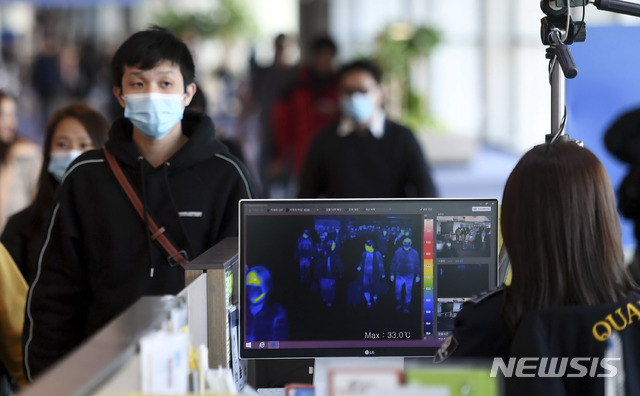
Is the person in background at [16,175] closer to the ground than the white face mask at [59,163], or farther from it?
closer to the ground

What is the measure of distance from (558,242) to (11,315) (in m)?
2.00

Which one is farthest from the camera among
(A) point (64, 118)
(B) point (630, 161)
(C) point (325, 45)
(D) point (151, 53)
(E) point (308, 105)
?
(E) point (308, 105)

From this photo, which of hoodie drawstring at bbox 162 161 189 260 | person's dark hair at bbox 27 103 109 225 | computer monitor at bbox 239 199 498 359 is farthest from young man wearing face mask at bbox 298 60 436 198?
computer monitor at bbox 239 199 498 359

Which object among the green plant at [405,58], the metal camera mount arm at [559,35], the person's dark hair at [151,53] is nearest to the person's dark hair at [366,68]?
the person's dark hair at [151,53]

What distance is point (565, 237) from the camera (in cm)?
178

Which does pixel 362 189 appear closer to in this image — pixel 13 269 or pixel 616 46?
pixel 616 46

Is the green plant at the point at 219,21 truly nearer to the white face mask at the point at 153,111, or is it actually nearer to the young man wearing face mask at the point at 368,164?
the young man wearing face mask at the point at 368,164

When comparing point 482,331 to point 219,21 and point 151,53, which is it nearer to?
point 151,53

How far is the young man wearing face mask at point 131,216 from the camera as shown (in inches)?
110

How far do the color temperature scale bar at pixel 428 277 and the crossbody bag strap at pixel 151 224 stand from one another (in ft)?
2.47

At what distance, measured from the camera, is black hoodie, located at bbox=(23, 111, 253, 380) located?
2781mm

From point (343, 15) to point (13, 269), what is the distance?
1776 cm

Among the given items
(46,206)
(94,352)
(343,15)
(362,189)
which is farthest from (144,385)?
(343,15)

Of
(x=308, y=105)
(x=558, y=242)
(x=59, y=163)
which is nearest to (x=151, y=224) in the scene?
(x=59, y=163)
